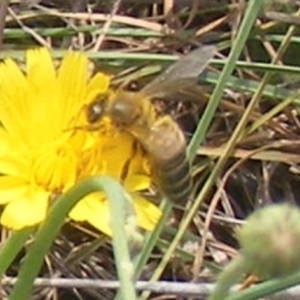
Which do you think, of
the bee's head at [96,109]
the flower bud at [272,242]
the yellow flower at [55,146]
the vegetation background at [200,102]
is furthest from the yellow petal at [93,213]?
the vegetation background at [200,102]

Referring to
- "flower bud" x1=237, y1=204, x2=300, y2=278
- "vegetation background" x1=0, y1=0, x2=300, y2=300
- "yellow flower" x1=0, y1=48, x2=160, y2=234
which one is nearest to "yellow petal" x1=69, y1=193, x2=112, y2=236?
"yellow flower" x1=0, y1=48, x2=160, y2=234

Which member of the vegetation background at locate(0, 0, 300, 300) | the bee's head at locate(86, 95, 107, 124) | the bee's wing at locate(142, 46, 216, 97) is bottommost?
the vegetation background at locate(0, 0, 300, 300)

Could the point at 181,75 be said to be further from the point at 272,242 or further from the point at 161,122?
the point at 272,242

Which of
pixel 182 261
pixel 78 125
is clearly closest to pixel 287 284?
pixel 78 125

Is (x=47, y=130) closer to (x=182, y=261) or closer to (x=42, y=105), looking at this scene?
(x=42, y=105)

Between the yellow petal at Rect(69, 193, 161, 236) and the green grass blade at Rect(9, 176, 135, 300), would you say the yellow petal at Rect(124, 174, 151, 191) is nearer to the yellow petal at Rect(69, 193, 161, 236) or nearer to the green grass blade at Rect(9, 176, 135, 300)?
the yellow petal at Rect(69, 193, 161, 236)

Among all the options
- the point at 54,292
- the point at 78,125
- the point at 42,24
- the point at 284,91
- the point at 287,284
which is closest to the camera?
the point at 287,284

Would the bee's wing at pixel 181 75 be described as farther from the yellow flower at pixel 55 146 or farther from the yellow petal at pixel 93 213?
the yellow petal at pixel 93 213

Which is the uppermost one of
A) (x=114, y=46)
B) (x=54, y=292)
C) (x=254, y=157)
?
(x=114, y=46)
